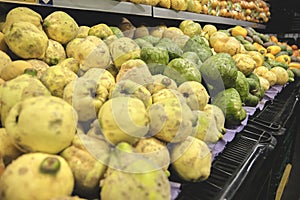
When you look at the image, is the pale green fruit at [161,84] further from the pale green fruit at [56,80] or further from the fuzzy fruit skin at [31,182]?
the fuzzy fruit skin at [31,182]

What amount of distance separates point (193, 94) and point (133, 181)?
0.50 m

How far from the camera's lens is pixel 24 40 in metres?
1.07

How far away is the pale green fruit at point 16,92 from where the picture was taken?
749mm

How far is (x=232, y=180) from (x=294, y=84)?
1.99 meters

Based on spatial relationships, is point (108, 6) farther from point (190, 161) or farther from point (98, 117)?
point (190, 161)

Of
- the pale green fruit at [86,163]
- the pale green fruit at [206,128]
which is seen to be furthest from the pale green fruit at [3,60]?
the pale green fruit at [206,128]

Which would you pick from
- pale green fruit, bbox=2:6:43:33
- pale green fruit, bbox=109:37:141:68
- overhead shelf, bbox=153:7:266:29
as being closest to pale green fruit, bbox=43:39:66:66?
pale green fruit, bbox=2:6:43:33

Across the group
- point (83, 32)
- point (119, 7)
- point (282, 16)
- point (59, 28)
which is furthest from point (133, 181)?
point (282, 16)

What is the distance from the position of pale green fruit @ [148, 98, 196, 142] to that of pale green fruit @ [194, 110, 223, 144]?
0.39 feet

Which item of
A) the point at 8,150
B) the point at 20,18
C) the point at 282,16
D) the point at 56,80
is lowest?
the point at 282,16

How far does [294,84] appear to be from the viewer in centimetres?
256

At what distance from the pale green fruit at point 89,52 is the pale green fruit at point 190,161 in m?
0.51

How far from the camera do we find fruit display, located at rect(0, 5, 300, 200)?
2.06 ft

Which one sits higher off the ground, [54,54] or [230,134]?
[54,54]
